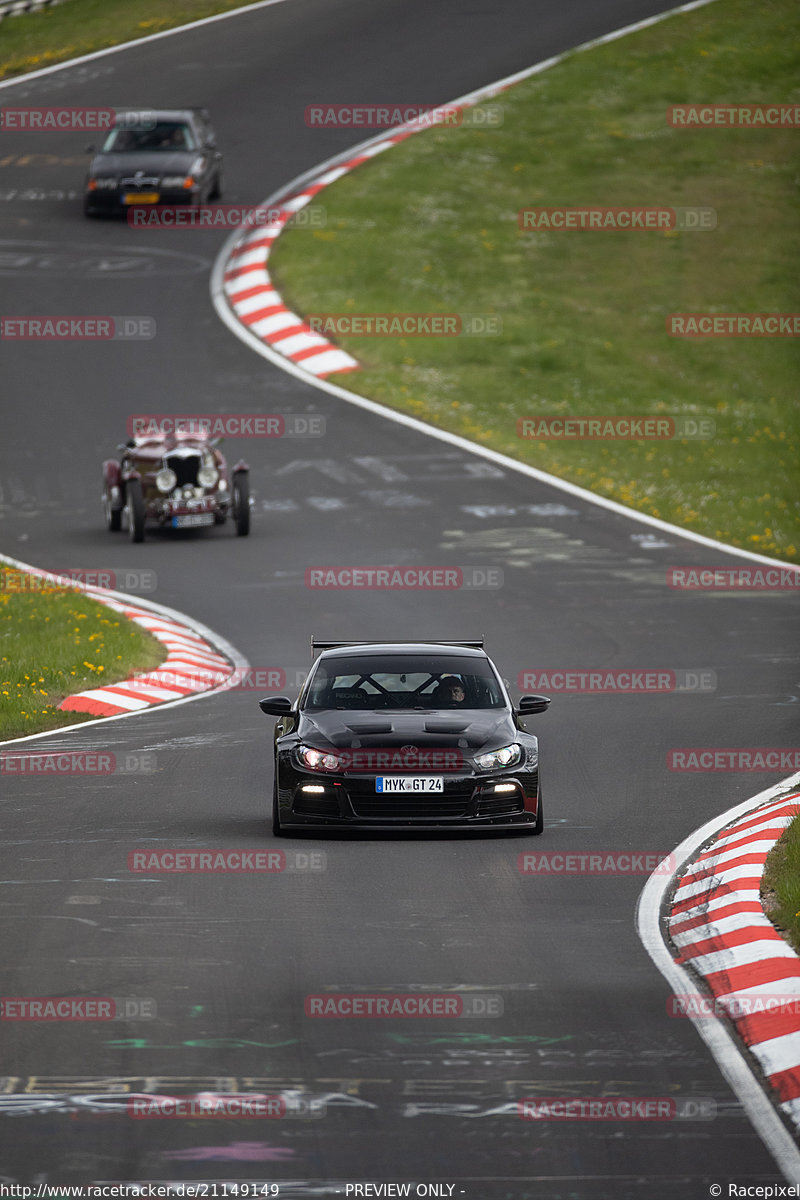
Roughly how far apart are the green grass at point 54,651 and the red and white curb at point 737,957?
809cm

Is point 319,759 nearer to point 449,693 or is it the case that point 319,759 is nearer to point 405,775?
point 405,775

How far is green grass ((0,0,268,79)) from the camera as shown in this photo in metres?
51.2

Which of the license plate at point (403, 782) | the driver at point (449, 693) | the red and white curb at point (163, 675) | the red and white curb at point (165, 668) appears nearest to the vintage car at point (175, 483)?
the red and white curb at point (165, 668)

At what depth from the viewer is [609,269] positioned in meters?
41.5

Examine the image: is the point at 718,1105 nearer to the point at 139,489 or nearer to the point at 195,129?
the point at 139,489

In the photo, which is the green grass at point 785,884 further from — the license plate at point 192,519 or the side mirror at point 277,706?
the license plate at point 192,519

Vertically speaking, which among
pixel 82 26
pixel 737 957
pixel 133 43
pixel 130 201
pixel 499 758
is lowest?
pixel 499 758

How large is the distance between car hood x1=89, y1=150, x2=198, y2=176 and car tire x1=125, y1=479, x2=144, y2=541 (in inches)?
564

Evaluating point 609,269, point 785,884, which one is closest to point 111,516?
point 609,269

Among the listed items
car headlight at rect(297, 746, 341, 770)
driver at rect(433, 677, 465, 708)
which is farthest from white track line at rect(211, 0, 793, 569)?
car headlight at rect(297, 746, 341, 770)

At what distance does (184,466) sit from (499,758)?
1517 cm

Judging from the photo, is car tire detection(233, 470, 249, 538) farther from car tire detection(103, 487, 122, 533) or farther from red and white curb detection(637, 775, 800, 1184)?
red and white curb detection(637, 775, 800, 1184)

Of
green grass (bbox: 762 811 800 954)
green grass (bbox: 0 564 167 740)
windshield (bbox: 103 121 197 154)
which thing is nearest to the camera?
green grass (bbox: 762 811 800 954)

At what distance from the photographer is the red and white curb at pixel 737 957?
24.4ft
